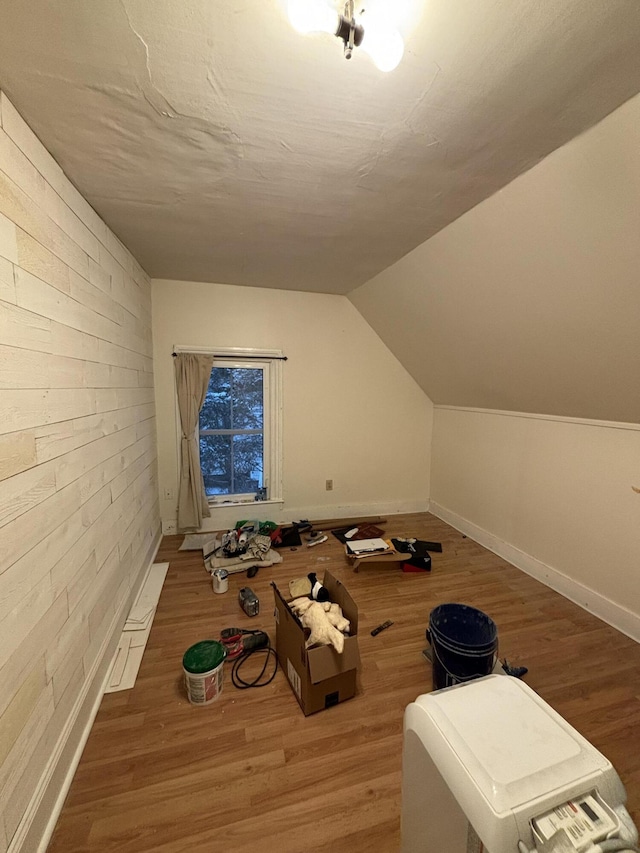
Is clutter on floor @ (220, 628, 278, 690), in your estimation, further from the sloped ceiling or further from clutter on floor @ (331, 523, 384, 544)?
the sloped ceiling

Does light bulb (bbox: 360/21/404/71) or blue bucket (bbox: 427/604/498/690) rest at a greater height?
light bulb (bbox: 360/21/404/71)

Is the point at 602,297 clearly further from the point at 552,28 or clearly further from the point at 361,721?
the point at 361,721

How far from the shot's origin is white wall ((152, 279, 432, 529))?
3.41m

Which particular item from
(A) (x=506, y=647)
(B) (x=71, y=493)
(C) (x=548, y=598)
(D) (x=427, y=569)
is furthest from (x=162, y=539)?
(C) (x=548, y=598)

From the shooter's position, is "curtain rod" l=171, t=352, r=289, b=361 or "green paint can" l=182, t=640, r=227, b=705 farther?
"curtain rod" l=171, t=352, r=289, b=361

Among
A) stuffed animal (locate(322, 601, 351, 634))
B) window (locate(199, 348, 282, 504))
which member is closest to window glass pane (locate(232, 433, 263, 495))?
window (locate(199, 348, 282, 504))

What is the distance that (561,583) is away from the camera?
2660 millimetres

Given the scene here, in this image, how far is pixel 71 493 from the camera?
1.50m

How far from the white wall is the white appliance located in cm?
305

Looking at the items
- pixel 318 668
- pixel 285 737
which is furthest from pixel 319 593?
pixel 285 737

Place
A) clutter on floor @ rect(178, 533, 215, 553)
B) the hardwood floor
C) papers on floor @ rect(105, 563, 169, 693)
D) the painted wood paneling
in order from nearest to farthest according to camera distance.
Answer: the painted wood paneling, the hardwood floor, papers on floor @ rect(105, 563, 169, 693), clutter on floor @ rect(178, 533, 215, 553)

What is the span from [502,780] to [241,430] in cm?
331

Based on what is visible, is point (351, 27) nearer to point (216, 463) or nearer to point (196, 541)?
point (216, 463)

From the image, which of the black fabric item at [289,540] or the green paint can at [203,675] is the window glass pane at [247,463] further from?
the green paint can at [203,675]
